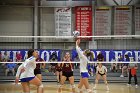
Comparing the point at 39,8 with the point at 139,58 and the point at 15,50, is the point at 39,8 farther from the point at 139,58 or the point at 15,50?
the point at 139,58

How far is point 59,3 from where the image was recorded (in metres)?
24.0

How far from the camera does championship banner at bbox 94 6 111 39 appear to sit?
23.1m

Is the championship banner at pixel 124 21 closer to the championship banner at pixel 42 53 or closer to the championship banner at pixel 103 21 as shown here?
the championship banner at pixel 103 21

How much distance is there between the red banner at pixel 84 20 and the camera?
23.2m

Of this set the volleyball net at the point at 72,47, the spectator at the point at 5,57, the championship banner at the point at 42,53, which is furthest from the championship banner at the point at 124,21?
the spectator at the point at 5,57

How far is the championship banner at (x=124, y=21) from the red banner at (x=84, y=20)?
1.91 metres

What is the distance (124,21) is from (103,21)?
151 cm

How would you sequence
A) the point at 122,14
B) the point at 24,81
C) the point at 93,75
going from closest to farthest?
the point at 24,81
the point at 93,75
the point at 122,14

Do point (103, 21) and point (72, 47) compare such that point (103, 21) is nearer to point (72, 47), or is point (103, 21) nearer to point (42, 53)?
point (72, 47)

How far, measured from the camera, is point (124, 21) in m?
22.9

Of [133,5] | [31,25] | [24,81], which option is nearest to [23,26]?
[31,25]

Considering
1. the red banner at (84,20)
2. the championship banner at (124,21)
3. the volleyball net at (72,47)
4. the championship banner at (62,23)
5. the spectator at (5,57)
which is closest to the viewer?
the spectator at (5,57)

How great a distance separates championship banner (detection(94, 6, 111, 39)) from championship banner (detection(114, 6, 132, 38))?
58 centimetres

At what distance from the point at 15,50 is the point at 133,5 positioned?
29.7ft
